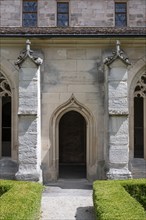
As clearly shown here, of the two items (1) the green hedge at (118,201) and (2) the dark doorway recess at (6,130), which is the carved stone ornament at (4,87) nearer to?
(2) the dark doorway recess at (6,130)

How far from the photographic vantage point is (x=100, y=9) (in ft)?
44.2

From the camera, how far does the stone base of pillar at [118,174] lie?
9.96 m

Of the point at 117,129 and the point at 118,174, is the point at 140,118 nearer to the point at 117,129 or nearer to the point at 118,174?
the point at 117,129

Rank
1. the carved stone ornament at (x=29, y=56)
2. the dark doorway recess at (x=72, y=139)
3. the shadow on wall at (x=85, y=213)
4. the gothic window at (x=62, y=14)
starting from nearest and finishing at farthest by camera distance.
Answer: the shadow on wall at (x=85, y=213)
the carved stone ornament at (x=29, y=56)
the gothic window at (x=62, y=14)
the dark doorway recess at (x=72, y=139)

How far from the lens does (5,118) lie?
38.4ft

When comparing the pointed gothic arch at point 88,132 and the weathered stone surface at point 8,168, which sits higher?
the pointed gothic arch at point 88,132

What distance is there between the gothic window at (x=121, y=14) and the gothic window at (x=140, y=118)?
3.34 m

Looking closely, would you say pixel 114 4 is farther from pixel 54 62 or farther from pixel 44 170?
pixel 44 170

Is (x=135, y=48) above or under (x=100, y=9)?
under

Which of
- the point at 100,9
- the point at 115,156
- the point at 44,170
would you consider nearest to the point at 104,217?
the point at 115,156

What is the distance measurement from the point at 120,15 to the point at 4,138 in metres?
7.19

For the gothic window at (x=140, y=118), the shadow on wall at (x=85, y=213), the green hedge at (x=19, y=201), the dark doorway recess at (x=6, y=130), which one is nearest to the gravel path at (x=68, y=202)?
the shadow on wall at (x=85, y=213)

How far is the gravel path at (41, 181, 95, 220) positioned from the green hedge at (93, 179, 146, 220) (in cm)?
74

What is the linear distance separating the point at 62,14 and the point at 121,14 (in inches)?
101
